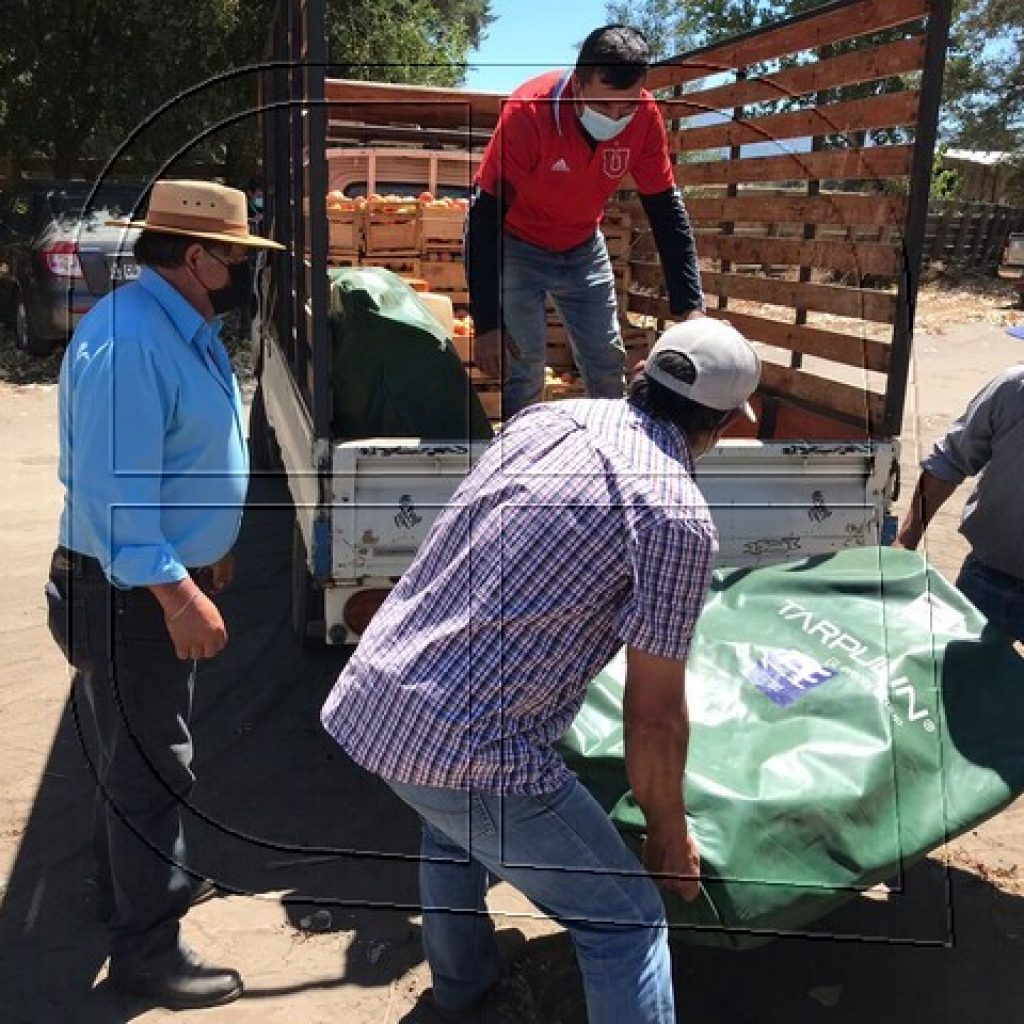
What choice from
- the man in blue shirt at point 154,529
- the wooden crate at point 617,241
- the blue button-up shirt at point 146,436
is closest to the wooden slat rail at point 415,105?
the wooden crate at point 617,241

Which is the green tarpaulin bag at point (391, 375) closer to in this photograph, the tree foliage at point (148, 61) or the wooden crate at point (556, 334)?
the wooden crate at point (556, 334)

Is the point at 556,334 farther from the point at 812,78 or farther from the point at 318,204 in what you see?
the point at 318,204

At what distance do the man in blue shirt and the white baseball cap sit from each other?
1.17 m

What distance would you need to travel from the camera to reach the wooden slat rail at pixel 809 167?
388cm

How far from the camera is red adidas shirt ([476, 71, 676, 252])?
3.87m

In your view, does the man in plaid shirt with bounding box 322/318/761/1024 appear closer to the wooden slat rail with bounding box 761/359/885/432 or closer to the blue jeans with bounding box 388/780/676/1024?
the blue jeans with bounding box 388/780/676/1024

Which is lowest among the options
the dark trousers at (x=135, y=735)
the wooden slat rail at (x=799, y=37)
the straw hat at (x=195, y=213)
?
the dark trousers at (x=135, y=735)

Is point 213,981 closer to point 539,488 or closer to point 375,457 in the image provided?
point 375,457

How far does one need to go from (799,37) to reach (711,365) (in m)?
3.09

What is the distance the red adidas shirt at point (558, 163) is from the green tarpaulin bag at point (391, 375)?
64cm

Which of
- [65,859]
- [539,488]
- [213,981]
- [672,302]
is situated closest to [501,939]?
[213,981]

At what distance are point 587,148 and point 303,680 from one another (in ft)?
8.09

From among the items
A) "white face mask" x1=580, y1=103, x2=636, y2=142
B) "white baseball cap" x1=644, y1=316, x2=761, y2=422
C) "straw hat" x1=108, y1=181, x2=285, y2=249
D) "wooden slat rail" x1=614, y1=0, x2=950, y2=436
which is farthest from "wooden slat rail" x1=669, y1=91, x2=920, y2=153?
"straw hat" x1=108, y1=181, x2=285, y2=249

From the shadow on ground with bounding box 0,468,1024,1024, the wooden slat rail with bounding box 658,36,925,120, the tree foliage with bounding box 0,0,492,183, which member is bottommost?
the shadow on ground with bounding box 0,468,1024,1024
